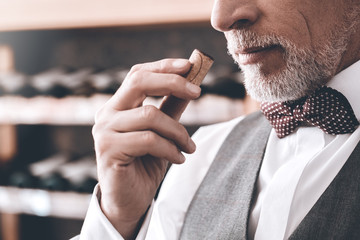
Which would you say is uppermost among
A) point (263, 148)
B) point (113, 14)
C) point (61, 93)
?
point (113, 14)

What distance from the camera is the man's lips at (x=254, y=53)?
79 cm

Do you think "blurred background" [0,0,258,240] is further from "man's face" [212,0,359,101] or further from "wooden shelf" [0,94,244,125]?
"man's face" [212,0,359,101]

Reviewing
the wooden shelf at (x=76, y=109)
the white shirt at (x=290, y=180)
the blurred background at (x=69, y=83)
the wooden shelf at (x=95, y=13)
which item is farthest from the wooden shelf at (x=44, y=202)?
the white shirt at (x=290, y=180)

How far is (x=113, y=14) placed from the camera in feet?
5.89

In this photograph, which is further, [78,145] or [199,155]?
[78,145]

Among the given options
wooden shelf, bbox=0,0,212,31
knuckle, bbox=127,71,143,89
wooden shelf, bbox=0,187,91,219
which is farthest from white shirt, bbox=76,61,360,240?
wooden shelf, bbox=0,187,91,219

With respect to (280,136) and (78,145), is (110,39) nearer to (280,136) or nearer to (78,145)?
(78,145)

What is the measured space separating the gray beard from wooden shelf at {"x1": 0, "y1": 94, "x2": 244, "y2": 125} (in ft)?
3.05

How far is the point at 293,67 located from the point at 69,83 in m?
1.54

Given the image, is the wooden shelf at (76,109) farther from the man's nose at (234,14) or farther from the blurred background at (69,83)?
the man's nose at (234,14)

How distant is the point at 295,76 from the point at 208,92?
3.41ft

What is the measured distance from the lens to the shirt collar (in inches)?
32.1

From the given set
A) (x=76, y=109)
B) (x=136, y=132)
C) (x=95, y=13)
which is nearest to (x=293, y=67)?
(x=136, y=132)

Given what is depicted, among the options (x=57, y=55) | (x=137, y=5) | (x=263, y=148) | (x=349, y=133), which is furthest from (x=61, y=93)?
(x=349, y=133)
